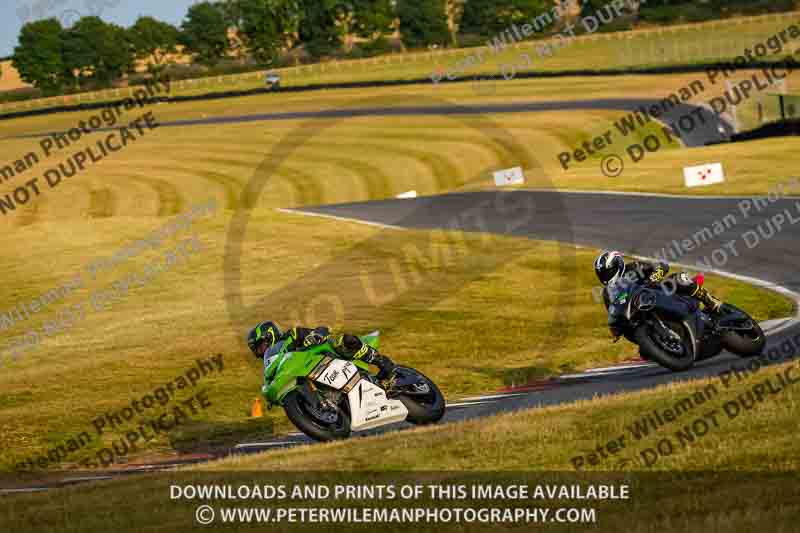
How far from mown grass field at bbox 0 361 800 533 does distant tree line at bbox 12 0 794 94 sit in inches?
4317

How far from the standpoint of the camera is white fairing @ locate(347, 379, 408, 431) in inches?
457

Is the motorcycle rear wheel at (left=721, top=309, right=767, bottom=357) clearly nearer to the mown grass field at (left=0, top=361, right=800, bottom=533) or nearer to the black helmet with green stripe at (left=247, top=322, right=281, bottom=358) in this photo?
the mown grass field at (left=0, top=361, right=800, bottom=533)

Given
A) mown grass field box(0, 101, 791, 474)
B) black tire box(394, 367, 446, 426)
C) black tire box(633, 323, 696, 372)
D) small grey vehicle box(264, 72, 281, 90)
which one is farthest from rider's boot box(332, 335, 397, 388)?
small grey vehicle box(264, 72, 281, 90)

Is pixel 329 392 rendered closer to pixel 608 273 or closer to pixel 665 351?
pixel 608 273

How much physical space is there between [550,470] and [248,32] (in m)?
126

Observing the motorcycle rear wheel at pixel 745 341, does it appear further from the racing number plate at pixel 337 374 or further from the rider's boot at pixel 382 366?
the racing number plate at pixel 337 374

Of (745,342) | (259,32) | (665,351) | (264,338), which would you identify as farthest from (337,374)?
(259,32)

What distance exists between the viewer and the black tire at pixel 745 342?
13.2 meters

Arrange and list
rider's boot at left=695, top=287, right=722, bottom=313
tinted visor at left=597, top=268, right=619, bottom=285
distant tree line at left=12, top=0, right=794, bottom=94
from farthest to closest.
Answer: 1. distant tree line at left=12, top=0, right=794, bottom=94
2. tinted visor at left=597, top=268, right=619, bottom=285
3. rider's boot at left=695, top=287, right=722, bottom=313

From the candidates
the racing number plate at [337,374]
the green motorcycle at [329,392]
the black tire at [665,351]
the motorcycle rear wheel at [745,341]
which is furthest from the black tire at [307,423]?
A: the motorcycle rear wheel at [745,341]

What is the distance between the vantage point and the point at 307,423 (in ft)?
37.6

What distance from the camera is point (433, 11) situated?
423 feet

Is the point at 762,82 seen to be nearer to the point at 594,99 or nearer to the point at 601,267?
the point at 594,99

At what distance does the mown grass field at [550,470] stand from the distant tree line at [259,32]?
109650 millimetres
